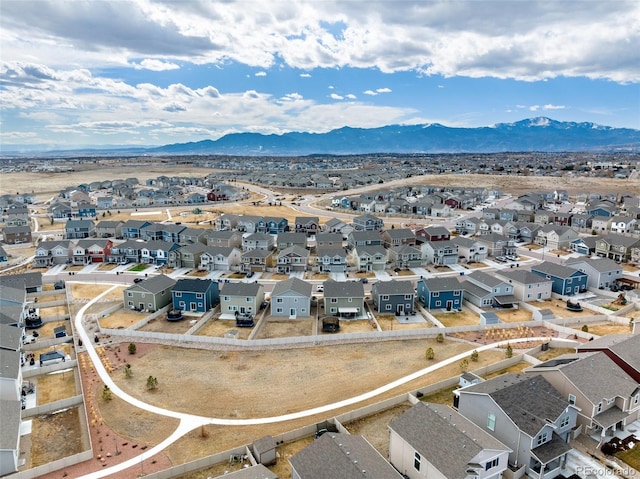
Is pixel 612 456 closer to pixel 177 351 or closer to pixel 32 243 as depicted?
pixel 177 351

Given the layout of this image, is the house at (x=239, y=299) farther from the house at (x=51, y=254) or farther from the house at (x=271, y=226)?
the house at (x=271, y=226)

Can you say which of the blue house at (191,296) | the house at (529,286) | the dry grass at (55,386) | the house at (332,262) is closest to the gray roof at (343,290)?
the blue house at (191,296)

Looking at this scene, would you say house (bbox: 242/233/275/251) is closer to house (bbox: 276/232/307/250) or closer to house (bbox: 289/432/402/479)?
house (bbox: 276/232/307/250)

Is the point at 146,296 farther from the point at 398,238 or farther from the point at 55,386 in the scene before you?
the point at 398,238

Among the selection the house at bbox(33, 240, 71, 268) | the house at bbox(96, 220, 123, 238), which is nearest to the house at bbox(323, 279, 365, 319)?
the house at bbox(33, 240, 71, 268)

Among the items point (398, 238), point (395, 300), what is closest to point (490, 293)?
point (395, 300)

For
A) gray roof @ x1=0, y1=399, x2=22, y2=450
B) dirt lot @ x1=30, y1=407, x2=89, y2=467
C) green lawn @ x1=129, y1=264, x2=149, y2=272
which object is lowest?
dirt lot @ x1=30, y1=407, x2=89, y2=467
